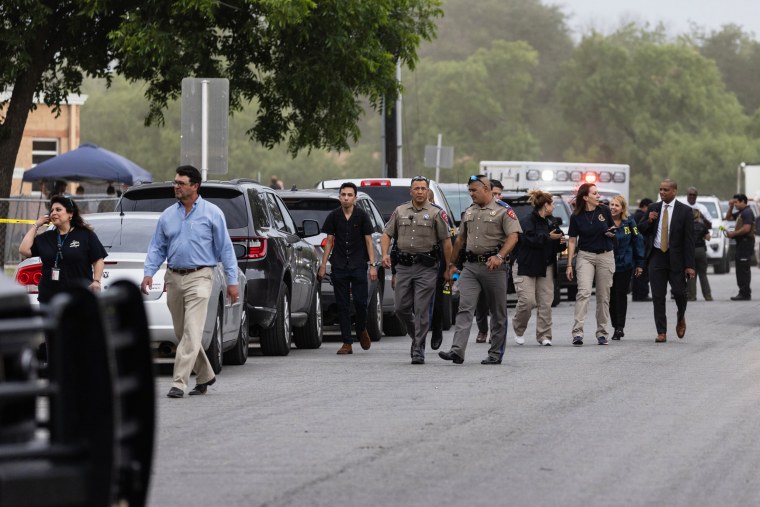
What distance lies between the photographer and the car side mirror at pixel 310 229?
18.3 meters

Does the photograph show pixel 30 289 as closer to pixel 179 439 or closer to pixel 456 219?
pixel 179 439

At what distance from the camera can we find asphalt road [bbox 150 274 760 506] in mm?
8641

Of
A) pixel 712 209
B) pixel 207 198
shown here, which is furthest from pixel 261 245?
pixel 712 209

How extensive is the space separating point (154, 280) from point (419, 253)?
3025mm

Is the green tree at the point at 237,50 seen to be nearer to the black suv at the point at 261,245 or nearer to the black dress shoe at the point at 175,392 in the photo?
the black suv at the point at 261,245

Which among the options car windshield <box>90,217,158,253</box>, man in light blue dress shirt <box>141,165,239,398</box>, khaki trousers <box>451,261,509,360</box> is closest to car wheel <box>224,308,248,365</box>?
car windshield <box>90,217,158,253</box>

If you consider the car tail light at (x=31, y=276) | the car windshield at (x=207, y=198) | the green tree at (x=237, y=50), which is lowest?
the car tail light at (x=31, y=276)

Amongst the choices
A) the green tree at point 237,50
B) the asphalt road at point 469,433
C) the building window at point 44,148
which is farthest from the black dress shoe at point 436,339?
the building window at point 44,148

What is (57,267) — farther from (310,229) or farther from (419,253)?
(310,229)

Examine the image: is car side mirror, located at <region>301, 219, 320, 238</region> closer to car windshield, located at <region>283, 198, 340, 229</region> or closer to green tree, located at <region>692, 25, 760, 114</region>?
car windshield, located at <region>283, 198, 340, 229</region>

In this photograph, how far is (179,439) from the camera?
35.2ft

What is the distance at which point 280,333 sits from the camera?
17.8 m

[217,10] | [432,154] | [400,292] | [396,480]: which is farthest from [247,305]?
[432,154]

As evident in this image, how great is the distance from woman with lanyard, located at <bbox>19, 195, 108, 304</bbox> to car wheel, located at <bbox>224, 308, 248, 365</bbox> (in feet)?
8.28
